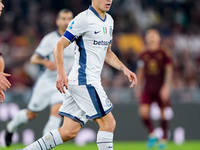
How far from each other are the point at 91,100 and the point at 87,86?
16 centimetres

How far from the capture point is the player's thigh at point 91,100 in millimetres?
5043

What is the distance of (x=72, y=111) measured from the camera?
514 cm

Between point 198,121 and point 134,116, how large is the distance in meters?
1.49

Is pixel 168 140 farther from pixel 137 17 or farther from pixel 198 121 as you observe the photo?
pixel 137 17

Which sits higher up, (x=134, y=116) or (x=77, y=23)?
(x=77, y=23)

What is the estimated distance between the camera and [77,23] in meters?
5.02

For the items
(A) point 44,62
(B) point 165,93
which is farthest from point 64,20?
(B) point 165,93

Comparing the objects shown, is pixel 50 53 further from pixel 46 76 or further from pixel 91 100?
pixel 91 100

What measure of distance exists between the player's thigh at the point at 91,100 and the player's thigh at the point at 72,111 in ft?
0.20

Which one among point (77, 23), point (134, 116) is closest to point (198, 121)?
point (134, 116)

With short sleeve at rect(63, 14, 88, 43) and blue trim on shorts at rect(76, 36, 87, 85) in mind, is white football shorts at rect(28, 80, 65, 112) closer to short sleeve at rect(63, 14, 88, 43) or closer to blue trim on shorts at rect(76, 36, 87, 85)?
blue trim on shorts at rect(76, 36, 87, 85)

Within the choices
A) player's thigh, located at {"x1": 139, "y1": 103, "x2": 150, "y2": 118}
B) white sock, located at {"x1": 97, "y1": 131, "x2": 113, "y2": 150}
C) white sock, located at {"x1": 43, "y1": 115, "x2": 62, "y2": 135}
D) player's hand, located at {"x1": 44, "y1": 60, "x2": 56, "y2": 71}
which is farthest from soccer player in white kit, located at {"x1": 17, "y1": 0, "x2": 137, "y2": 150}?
player's thigh, located at {"x1": 139, "y1": 103, "x2": 150, "y2": 118}

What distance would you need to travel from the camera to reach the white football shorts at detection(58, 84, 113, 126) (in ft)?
16.6

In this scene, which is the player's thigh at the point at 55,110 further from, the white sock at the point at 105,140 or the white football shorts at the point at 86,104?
the white sock at the point at 105,140
